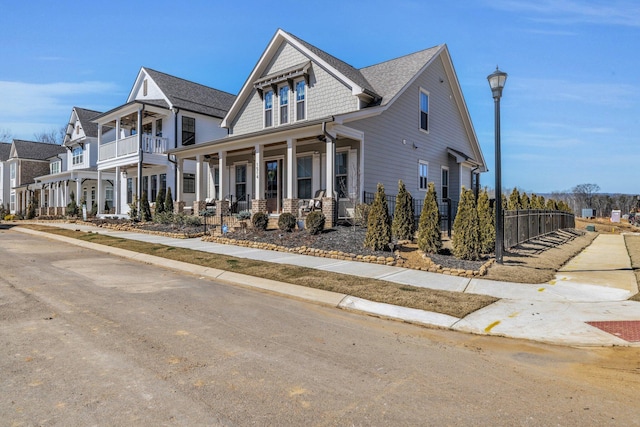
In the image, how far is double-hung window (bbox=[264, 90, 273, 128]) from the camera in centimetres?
1973

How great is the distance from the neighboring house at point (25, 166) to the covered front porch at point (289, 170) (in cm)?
3350

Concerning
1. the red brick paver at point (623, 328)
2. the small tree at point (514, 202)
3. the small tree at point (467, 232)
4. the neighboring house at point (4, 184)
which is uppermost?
the neighboring house at point (4, 184)

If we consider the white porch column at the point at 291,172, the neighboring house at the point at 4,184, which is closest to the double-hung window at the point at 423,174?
the white porch column at the point at 291,172

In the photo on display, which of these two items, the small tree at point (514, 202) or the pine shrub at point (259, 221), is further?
Answer: the small tree at point (514, 202)

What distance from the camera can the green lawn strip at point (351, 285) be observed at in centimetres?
606

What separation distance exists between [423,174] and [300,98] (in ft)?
25.1

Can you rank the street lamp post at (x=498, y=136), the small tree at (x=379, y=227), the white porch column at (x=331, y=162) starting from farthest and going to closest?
the white porch column at (x=331, y=162), the small tree at (x=379, y=227), the street lamp post at (x=498, y=136)

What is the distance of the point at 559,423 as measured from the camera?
2799 mm

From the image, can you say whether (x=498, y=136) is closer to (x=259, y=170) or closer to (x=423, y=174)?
(x=259, y=170)

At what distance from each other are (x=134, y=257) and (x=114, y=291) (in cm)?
457

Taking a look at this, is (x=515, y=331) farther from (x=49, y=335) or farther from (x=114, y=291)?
(x=114, y=291)

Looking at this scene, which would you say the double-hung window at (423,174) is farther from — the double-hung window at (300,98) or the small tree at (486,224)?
the small tree at (486,224)

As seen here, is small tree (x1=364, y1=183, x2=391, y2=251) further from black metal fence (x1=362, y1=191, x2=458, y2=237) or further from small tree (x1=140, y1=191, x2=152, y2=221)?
small tree (x1=140, y1=191, x2=152, y2=221)

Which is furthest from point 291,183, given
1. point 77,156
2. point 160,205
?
point 77,156
